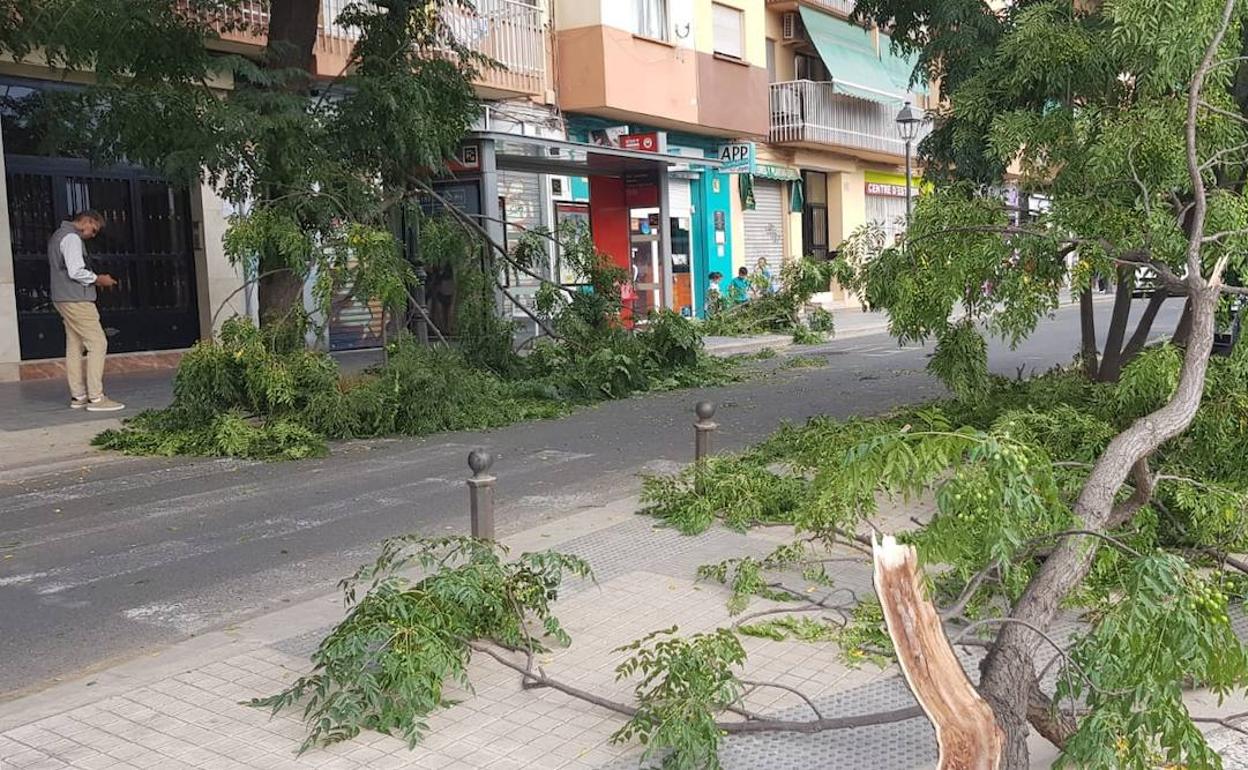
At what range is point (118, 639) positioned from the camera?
5.33 m

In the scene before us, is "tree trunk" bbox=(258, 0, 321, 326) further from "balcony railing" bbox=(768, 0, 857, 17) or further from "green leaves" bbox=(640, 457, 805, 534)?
"balcony railing" bbox=(768, 0, 857, 17)

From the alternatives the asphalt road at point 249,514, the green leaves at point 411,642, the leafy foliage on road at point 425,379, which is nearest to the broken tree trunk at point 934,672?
the green leaves at point 411,642

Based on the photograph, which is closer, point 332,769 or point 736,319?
point 332,769

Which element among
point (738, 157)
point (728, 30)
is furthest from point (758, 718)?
point (728, 30)

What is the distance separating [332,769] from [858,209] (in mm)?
30902

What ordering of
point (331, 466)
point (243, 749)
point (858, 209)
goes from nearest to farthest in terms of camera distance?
point (243, 749) → point (331, 466) → point (858, 209)

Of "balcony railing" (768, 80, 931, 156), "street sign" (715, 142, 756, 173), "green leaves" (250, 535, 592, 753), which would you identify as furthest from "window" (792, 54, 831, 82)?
"green leaves" (250, 535, 592, 753)

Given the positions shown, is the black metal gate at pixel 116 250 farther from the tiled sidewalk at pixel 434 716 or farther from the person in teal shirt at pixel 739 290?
the tiled sidewalk at pixel 434 716

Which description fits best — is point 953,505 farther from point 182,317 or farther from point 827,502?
point 182,317

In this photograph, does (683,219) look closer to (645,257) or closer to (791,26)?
(645,257)

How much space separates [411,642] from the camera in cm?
415

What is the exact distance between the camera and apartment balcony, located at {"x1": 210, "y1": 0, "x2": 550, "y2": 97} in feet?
56.0

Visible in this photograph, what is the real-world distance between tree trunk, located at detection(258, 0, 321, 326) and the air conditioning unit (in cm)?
2005

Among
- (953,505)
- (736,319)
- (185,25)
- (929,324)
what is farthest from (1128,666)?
(736,319)
